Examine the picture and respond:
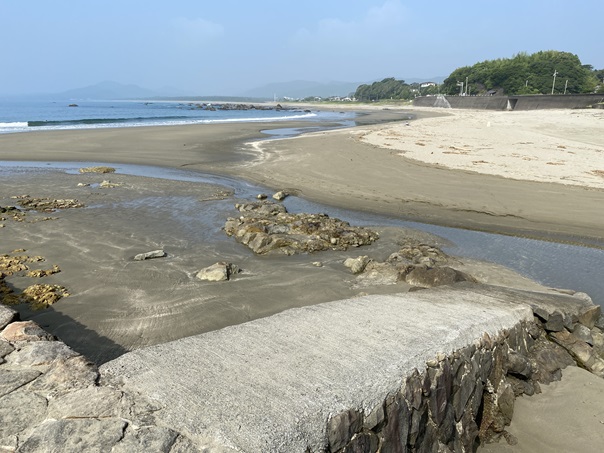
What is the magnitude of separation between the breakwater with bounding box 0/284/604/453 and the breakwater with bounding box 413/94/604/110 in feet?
219

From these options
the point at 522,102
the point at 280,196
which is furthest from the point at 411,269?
the point at 522,102

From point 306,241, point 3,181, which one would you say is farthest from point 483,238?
point 3,181

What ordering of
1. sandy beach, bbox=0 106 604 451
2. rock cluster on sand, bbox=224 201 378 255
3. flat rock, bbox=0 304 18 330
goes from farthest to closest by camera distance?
rock cluster on sand, bbox=224 201 378 255
sandy beach, bbox=0 106 604 451
flat rock, bbox=0 304 18 330

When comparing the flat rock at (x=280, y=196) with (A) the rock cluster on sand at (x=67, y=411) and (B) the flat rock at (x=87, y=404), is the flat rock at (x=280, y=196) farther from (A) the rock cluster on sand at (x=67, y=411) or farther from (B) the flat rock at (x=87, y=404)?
(B) the flat rock at (x=87, y=404)

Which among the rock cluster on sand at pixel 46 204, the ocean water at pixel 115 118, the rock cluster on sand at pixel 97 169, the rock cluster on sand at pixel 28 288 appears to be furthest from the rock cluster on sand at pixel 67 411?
the ocean water at pixel 115 118

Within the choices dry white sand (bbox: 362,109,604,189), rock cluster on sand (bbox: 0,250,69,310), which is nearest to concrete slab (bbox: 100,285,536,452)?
rock cluster on sand (bbox: 0,250,69,310)

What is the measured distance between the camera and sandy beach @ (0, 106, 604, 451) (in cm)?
630

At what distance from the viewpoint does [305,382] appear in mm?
3359

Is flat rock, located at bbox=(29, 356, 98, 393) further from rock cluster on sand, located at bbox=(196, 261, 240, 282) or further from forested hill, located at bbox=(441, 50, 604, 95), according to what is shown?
forested hill, located at bbox=(441, 50, 604, 95)

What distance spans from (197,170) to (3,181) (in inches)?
286

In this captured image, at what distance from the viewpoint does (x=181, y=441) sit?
2682 mm

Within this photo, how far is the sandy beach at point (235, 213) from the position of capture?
6.30m

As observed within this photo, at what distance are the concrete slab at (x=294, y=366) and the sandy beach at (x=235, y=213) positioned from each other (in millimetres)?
1512

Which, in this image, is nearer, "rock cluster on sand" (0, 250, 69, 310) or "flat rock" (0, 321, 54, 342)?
"flat rock" (0, 321, 54, 342)
